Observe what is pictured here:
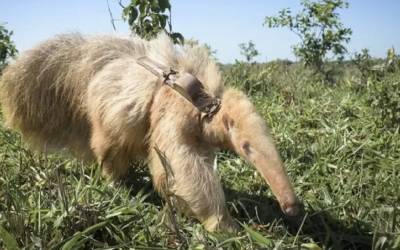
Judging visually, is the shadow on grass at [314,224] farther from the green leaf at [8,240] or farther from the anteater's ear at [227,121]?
the green leaf at [8,240]

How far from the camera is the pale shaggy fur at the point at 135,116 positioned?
12.6 ft

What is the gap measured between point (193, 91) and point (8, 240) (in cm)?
181

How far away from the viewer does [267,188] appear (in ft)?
→ 16.0

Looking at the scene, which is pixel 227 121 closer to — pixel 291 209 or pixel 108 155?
pixel 291 209

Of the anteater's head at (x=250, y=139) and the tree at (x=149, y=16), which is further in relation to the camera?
the tree at (x=149, y=16)

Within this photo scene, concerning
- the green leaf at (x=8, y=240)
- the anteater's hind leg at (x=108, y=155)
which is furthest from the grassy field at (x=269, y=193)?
the anteater's hind leg at (x=108, y=155)

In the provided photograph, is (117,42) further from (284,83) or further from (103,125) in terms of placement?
(284,83)

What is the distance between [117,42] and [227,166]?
1.73 metres

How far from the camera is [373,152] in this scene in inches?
213

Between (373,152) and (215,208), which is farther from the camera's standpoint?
(373,152)

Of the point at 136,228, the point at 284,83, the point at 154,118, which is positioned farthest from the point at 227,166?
the point at 284,83

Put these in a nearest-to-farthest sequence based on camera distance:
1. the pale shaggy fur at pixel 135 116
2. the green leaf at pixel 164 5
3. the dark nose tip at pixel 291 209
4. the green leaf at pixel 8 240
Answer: the green leaf at pixel 8 240 → the dark nose tip at pixel 291 209 → the pale shaggy fur at pixel 135 116 → the green leaf at pixel 164 5

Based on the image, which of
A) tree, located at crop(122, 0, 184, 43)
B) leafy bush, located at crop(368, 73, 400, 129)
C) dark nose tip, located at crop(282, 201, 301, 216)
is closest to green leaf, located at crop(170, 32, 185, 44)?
tree, located at crop(122, 0, 184, 43)

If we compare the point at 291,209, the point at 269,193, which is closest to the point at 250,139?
the point at 291,209
